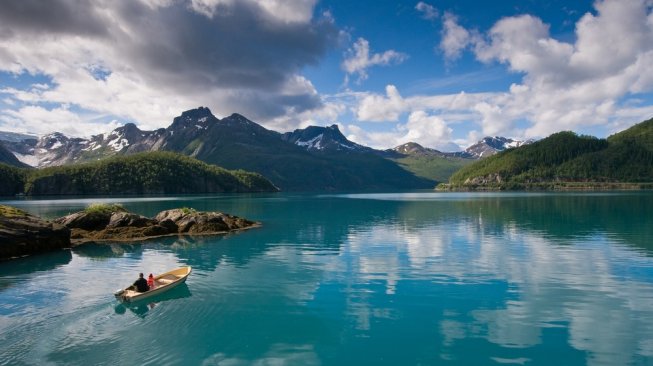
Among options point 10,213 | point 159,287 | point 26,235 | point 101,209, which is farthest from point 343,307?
point 101,209

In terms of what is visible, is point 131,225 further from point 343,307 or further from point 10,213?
point 343,307

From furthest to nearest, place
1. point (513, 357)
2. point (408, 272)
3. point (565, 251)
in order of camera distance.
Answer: point (565, 251) < point (408, 272) < point (513, 357)

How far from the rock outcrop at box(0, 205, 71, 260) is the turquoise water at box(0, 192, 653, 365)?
9.11ft

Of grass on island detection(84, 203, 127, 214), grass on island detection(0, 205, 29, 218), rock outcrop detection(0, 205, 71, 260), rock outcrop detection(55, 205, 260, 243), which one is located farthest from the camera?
grass on island detection(84, 203, 127, 214)

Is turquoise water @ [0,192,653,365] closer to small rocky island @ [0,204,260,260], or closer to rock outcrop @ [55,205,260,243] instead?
small rocky island @ [0,204,260,260]

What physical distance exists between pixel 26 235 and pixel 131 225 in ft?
63.8

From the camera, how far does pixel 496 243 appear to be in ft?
199

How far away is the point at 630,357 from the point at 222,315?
24842mm

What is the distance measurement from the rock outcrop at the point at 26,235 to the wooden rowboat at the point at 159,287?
28561 mm

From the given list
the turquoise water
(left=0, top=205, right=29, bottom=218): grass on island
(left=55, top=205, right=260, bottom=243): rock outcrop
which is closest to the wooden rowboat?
the turquoise water

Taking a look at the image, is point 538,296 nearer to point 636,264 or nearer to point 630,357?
point 630,357

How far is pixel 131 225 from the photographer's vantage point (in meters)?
73.6

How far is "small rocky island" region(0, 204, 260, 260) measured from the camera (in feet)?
177

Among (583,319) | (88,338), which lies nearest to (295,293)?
(88,338)
